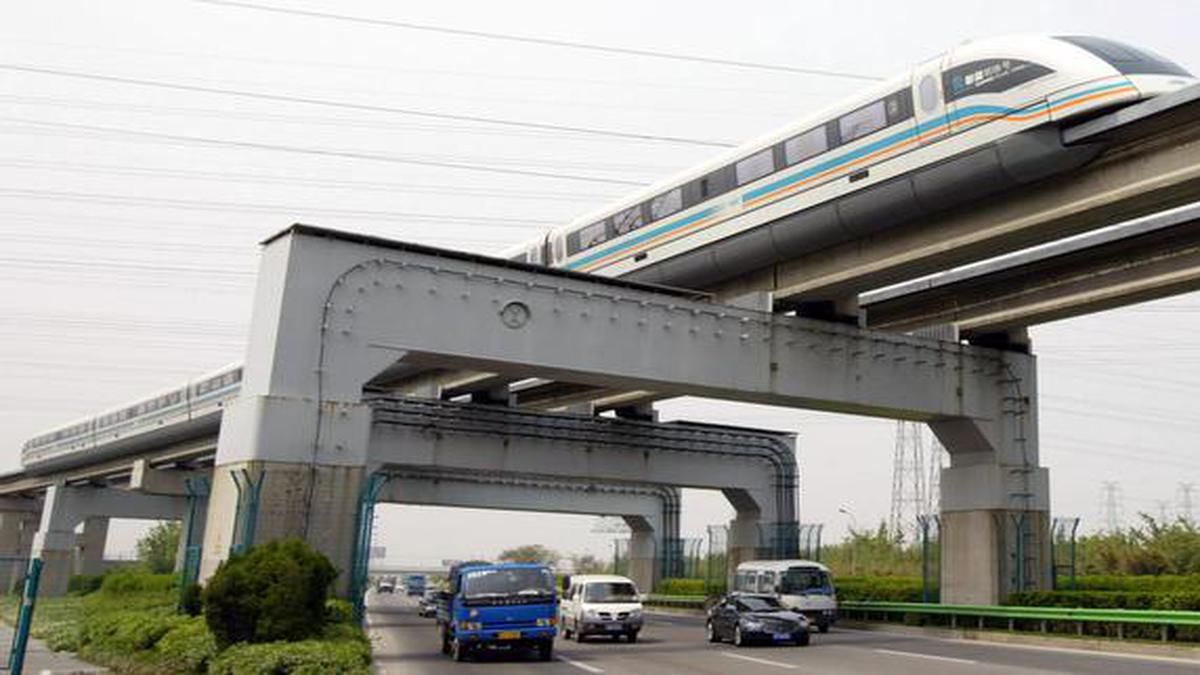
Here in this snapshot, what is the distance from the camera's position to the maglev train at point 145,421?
5438cm

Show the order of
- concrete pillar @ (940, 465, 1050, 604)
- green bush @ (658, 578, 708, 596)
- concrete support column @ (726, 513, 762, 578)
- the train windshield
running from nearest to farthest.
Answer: the train windshield < concrete pillar @ (940, 465, 1050, 604) < concrete support column @ (726, 513, 762, 578) < green bush @ (658, 578, 708, 596)

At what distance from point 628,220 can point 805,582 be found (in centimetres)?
1229

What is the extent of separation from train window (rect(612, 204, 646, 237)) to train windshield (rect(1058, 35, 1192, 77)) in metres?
12.6

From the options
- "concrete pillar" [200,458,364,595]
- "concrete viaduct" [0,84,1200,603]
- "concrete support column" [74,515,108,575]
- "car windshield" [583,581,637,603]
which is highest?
"concrete viaduct" [0,84,1200,603]

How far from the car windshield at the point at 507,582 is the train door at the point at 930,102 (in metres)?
12.2

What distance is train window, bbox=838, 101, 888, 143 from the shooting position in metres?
21.6

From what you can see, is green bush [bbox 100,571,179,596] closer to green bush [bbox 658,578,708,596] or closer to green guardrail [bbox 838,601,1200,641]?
green guardrail [bbox 838,601,1200,641]

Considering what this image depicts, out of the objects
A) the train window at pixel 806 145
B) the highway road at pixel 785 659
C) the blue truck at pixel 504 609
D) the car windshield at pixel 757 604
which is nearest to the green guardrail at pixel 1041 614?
the highway road at pixel 785 659

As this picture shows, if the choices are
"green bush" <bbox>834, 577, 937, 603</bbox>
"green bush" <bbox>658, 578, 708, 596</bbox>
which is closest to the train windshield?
"green bush" <bbox>834, 577, 937, 603</bbox>

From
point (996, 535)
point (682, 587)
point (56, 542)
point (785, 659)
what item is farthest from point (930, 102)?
point (56, 542)

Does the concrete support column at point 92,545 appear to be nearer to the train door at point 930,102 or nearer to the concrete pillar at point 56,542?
the concrete pillar at point 56,542

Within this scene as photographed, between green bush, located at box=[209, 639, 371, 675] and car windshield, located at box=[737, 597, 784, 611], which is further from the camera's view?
car windshield, located at box=[737, 597, 784, 611]

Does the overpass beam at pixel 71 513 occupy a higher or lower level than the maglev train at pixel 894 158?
lower

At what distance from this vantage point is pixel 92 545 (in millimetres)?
87938
